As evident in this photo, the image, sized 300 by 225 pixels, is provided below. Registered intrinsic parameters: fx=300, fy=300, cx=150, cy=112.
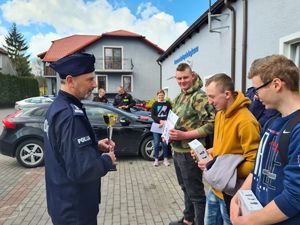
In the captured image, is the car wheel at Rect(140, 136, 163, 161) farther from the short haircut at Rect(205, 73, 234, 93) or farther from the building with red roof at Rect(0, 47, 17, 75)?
the building with red roof at Rect(0, 47, 17, 75)

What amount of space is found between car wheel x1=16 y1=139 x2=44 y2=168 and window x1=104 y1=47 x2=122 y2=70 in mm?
27217

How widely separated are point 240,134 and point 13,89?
35.5 meters

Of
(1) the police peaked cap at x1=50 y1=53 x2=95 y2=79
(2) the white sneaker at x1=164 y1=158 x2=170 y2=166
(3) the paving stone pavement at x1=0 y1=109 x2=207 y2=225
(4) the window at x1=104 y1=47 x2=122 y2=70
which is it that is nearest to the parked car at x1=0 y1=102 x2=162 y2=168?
(3) the paving stone pavement at x1=0 y1=109 x2=207 y2=225

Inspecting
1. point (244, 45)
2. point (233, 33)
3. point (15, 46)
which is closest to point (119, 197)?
point (244, 45)

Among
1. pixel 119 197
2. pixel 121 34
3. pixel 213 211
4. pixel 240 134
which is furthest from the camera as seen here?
pixel 121 34

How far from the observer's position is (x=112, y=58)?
33.7 m

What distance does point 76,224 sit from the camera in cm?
206

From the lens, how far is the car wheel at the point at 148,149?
7.70 m

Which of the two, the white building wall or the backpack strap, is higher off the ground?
the white building wall

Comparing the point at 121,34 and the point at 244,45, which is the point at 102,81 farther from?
the point at 244,45

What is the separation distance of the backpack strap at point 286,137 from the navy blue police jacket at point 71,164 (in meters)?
1.10

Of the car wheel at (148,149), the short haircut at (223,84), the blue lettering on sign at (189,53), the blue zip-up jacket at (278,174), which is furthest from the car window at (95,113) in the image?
the blue zip-up jacket at (278,174)

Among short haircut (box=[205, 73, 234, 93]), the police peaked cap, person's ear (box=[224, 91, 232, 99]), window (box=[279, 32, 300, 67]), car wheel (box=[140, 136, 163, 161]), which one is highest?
window (box=[279, 32, 300, 67])

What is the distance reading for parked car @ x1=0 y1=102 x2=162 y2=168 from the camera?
23.2 ft
